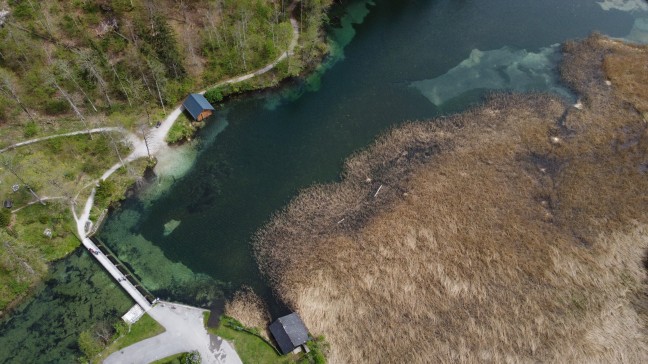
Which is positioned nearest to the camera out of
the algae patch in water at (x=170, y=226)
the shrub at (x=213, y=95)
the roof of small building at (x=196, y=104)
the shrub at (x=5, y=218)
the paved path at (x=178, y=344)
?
the paved path at (x=178, y=344)

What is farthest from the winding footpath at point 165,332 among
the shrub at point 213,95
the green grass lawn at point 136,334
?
the shrub at point 213,95

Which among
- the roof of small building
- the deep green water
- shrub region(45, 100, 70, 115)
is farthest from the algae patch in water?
shrub region(45, 100, 70, 115)

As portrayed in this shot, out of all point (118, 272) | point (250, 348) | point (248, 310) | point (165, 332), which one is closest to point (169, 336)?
point (165, 332)

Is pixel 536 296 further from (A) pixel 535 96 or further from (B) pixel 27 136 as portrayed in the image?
(B) pixel 27 136

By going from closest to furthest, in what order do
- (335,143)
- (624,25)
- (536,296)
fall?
(536,296) < (335,143) < (624,25)

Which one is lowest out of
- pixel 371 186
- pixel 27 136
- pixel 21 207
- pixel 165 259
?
pixel 371 186

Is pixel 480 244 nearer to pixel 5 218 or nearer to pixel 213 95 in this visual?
pixel 213 95

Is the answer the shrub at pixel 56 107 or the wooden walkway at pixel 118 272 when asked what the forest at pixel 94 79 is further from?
the wooden walkway at pixel 118 272

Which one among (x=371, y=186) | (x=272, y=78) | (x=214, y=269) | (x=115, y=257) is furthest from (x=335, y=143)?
(x=115, y=257)
